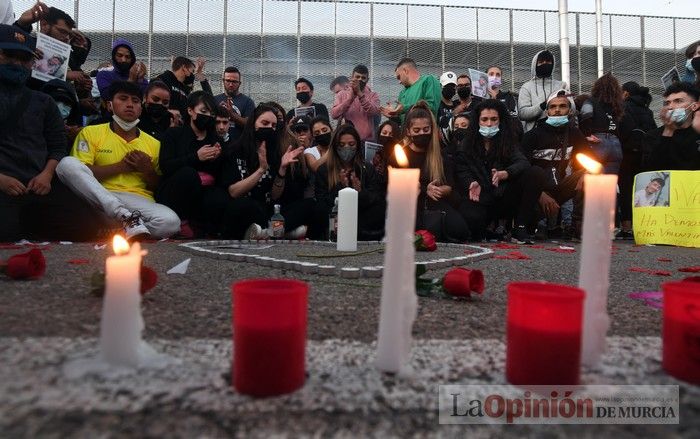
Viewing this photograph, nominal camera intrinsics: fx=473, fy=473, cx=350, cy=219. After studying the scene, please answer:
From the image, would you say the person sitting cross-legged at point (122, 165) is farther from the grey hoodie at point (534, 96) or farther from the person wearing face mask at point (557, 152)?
the grey hoodie at point (534, 96)

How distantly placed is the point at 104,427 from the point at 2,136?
138 inches

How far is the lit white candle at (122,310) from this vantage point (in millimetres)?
670

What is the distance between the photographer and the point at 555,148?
15.4ft

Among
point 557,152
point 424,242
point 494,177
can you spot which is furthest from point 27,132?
point 557,152

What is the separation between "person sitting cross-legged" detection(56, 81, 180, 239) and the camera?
132 inches

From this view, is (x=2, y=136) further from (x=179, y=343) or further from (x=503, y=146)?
(x=503, y=146)

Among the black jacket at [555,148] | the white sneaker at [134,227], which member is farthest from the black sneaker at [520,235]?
the white sneaker at [134,227]

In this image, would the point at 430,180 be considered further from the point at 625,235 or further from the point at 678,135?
the point at 625,235

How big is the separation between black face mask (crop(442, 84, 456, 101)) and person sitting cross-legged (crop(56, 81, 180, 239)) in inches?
136

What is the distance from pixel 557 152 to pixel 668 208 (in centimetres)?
113

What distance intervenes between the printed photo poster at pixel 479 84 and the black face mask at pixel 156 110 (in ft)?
10.9

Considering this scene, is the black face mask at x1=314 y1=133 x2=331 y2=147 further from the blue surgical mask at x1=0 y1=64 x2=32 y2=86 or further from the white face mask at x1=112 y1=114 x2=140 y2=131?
the blue surgical mask at x1=0 y1=64 x2=32 y2=86

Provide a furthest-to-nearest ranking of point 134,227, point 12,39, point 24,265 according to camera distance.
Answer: point 12,39, point 134,227, point 24,265

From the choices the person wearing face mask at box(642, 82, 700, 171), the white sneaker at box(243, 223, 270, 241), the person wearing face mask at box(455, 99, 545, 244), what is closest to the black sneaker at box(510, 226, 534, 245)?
the person wearing face mask at box(455, 99, 545, 244)
